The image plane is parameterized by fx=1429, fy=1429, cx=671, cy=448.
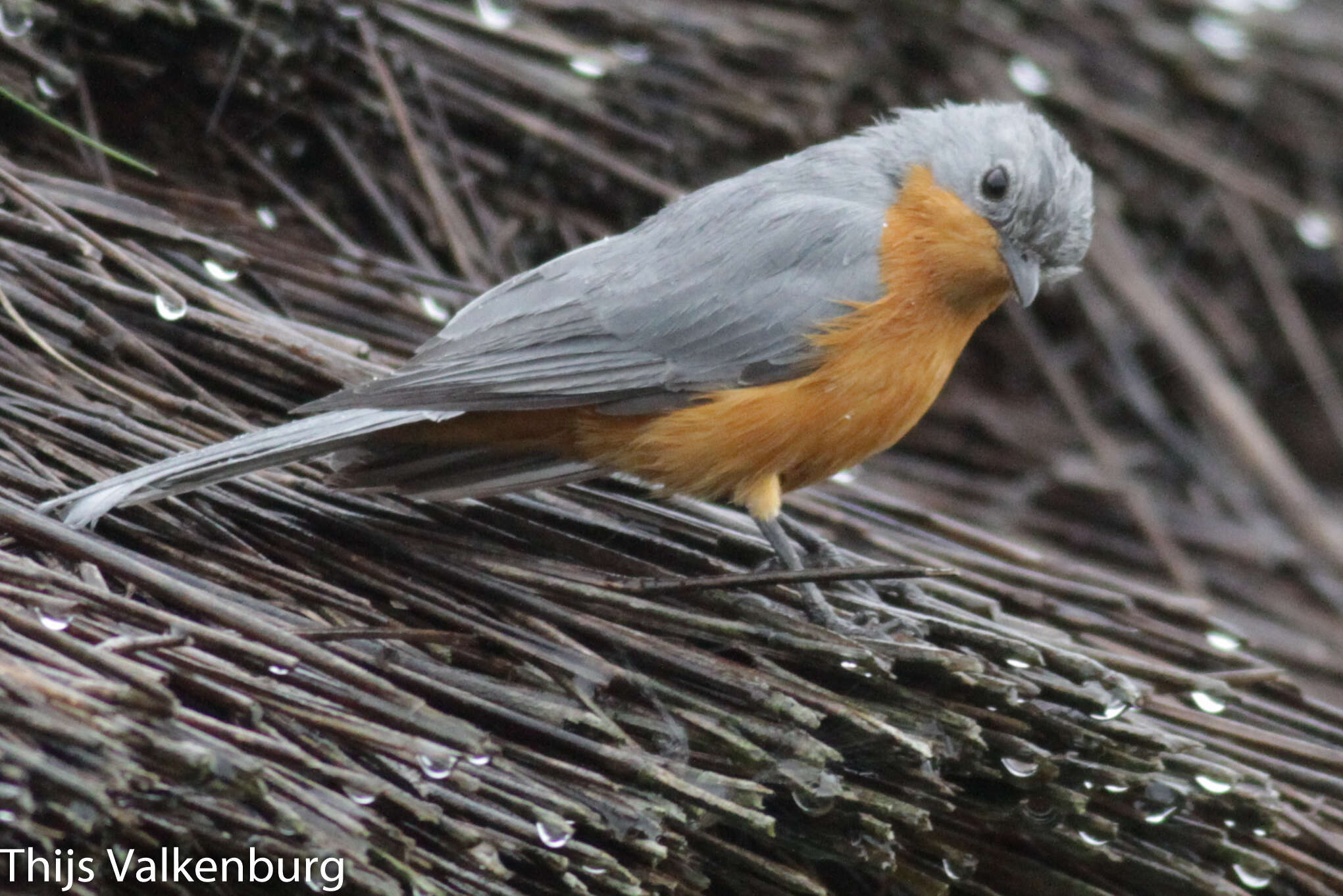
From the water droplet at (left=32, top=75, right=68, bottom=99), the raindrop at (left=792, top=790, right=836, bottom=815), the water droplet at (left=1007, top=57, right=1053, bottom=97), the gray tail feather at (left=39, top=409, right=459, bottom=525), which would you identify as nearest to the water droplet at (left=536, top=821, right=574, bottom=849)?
the raindrop at (left=792, top=790, right=836, bottom=815)

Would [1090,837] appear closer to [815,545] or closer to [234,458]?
[815,545]

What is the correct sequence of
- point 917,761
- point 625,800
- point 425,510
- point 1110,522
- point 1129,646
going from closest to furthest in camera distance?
point 625,800 → point 917,761 → point 425,510 → point 1129,646 → point 1110,522

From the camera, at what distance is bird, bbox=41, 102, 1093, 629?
108 inches

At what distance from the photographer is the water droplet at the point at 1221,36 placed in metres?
5.82

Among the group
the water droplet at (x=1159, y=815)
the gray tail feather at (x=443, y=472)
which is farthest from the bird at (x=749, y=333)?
the water droplet at (x=1159, y=815)

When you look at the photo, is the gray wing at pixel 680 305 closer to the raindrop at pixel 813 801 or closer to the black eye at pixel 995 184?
the black eye at pixel 995 184

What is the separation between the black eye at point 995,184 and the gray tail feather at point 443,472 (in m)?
1.11

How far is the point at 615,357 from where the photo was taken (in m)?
2.90

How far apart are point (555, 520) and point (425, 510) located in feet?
0.85

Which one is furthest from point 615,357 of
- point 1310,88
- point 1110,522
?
point 1310,88

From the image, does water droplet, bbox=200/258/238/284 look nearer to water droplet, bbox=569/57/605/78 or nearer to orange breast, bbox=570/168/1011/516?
orange breast, bbox=570/168/1011/516

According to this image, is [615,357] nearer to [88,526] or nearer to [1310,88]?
[88,526]

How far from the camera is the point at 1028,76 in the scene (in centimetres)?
530

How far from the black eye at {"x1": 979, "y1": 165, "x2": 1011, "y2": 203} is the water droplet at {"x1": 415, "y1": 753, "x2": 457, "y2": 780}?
180cm
